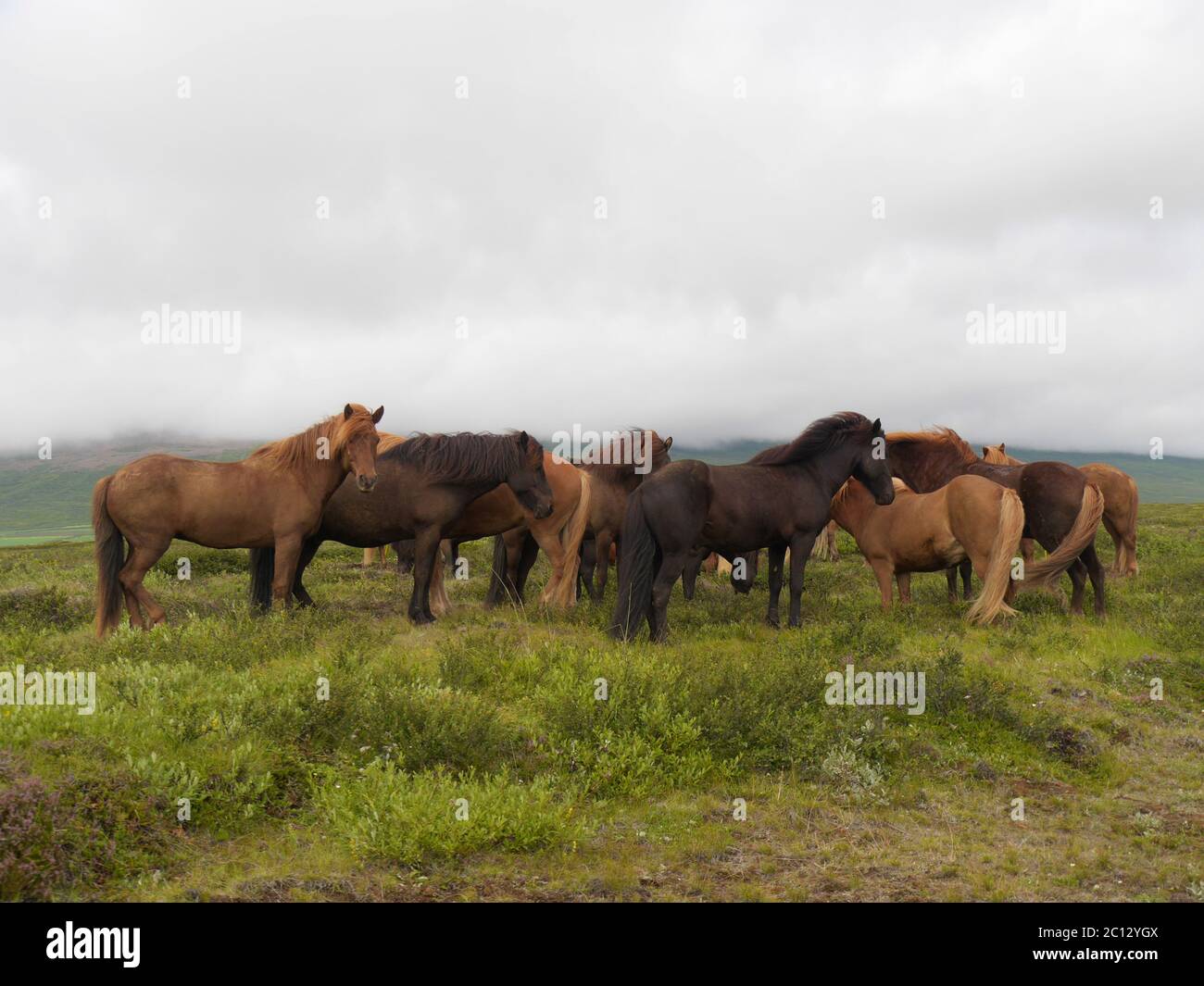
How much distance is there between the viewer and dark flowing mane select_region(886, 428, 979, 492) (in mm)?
14195

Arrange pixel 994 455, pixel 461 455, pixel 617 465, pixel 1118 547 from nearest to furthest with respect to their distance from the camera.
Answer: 1. pixel 461 455
2. pixel 617 465
3. pixel 1118 547
4. pixel 994 455

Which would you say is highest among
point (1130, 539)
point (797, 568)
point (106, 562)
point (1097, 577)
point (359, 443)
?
point (359, 443)

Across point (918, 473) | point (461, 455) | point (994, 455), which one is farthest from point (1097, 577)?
point (461, 455)

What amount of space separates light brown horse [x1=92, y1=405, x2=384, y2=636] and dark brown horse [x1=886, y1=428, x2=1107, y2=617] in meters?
9.32

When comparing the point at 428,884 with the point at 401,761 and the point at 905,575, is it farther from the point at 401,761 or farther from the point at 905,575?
the point at 905,575

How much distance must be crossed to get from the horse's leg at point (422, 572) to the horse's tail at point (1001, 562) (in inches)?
289

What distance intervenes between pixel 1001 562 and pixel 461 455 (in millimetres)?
7437

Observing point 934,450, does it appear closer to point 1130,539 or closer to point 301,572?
point 1130,539

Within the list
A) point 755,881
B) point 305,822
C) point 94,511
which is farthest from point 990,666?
point 94,511

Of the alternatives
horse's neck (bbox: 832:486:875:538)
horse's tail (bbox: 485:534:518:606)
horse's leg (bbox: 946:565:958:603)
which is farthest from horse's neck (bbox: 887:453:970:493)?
horse's tail (bbox: 485:534:518:606)

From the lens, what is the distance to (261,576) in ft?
37.1

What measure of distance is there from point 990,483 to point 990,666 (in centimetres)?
329
